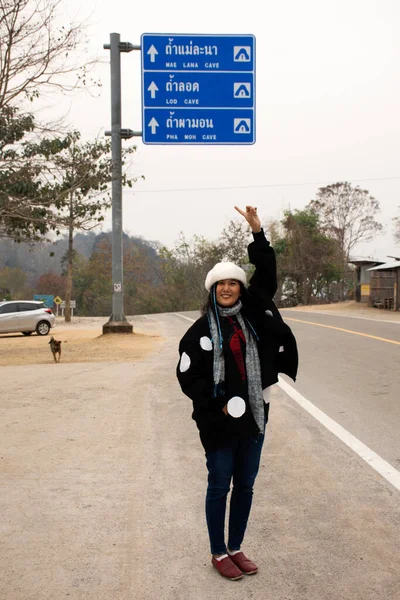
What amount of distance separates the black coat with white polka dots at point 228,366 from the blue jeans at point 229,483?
89 millimetres

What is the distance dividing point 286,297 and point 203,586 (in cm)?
5515

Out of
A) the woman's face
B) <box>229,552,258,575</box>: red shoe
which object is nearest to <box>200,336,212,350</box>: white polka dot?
the woman's face

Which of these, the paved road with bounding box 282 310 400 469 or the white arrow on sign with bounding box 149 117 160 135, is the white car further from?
the paved road with bounding box 282 310 400 469

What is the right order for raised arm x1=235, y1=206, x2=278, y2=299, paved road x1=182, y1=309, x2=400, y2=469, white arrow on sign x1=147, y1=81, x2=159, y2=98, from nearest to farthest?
raised arm x1=235, y1=206, x2=278, y2=299 → paved road x1=182, y1=309, x2=400, y2=469 → white arrow on sign x1=147, y1=81, x2=159, y2=98

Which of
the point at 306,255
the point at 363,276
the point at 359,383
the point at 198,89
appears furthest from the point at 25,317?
the point at 306,255

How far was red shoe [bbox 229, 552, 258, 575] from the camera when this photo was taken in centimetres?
353

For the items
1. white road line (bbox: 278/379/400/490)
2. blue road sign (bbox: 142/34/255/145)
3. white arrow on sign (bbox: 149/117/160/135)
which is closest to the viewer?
white road line (bbox: 278/379/400/490)

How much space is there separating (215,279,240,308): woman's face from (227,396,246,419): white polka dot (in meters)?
0.52

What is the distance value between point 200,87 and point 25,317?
1336 cm

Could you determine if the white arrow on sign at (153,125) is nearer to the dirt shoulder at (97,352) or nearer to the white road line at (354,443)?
the dirt shoulder at (97,352)

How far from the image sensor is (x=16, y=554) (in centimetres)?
381

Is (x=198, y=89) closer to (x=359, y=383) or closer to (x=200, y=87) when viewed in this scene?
(x=200, y=87)

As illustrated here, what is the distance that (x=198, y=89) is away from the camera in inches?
672

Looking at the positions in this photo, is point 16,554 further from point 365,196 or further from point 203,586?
point 365,196
